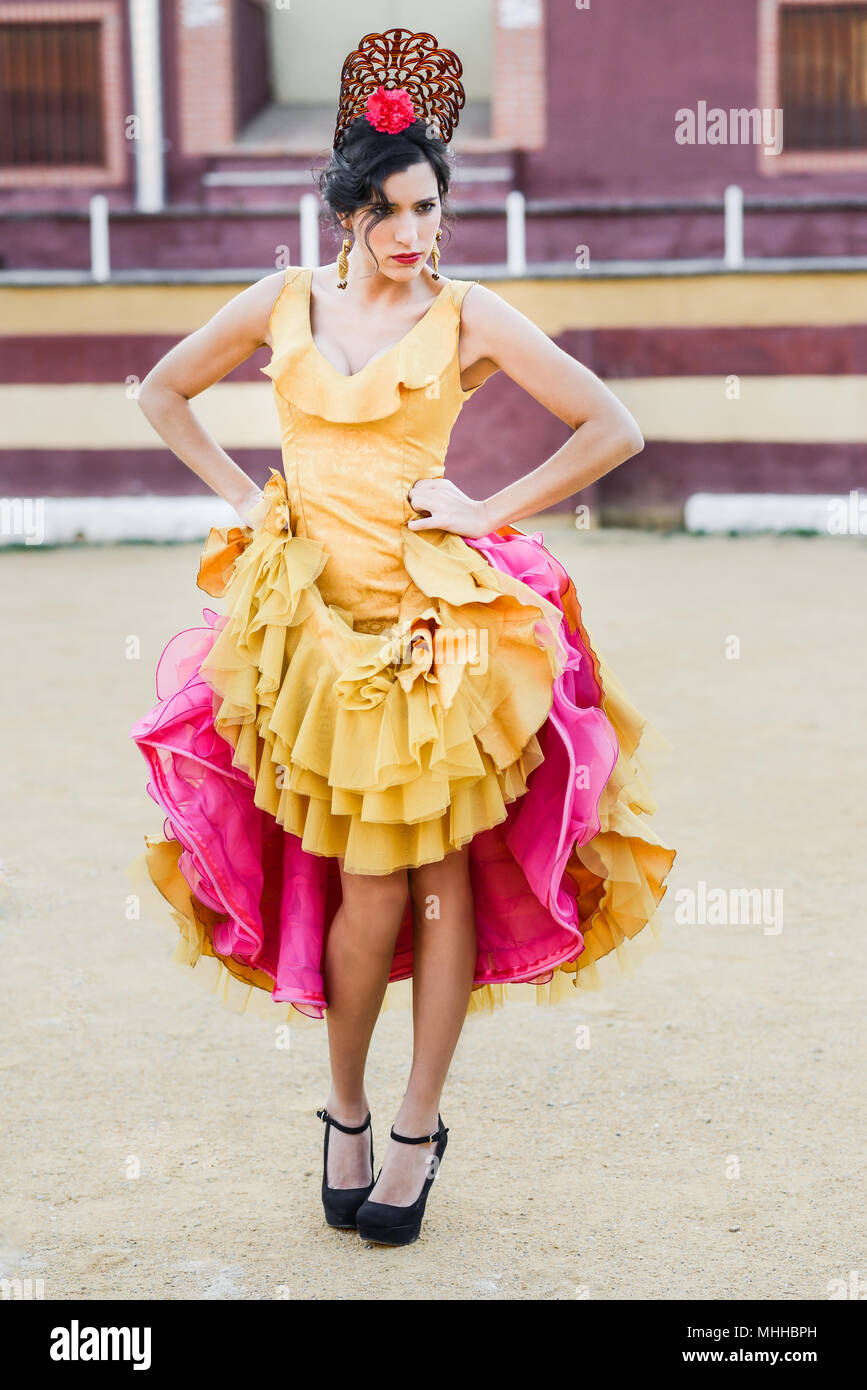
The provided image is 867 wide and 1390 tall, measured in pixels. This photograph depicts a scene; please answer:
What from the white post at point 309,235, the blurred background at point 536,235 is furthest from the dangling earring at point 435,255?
the white post at point 309,235

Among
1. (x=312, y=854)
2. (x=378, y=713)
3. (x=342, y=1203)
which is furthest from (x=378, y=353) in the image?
(x=342, y=1203)

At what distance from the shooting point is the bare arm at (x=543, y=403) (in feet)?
8.22

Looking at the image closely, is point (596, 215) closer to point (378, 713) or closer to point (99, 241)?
point (99, 241)

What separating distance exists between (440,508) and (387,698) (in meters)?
0.30

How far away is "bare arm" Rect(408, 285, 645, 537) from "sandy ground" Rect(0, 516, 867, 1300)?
0.84 metres

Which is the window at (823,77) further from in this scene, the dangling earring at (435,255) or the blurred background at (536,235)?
the dangling earring at (435,255)

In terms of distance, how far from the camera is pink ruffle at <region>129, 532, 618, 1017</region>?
2.54m

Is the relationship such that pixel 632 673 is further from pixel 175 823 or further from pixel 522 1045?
pixel 175 823

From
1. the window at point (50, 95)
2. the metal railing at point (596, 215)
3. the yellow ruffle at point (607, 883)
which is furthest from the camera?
the window at point (50, 95)

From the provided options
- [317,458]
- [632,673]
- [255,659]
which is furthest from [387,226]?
[632,673]
